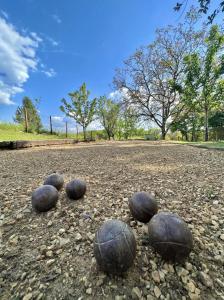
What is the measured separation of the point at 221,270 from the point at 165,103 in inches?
939

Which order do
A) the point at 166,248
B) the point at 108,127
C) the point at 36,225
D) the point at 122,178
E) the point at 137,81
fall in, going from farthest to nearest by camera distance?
the point at 108,127 → the point at 137,81 → the point at 122,178 → the point at 36,225 → the point at 166,248

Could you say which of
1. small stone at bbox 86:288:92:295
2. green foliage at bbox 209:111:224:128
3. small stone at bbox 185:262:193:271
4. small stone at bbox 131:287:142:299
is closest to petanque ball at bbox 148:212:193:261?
small stone at bbox 185:262:193:271

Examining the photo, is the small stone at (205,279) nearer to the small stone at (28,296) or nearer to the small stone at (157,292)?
the small stone at (157,292)

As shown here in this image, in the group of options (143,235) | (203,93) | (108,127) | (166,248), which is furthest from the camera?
(108,127)

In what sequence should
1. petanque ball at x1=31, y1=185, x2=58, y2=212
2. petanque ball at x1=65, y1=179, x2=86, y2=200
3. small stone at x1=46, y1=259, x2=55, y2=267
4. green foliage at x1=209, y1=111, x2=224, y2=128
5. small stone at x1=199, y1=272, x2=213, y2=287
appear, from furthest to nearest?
green foliage at x1=209, y1=111, x2=224, y2=128
petanque ball at x1=65, y1=179, x2=86, y2=200
petanque ball at x1=31, y1=185, x2=58, y2=212
small stone at x1=46, y1=259, x2=55, y2=267
small stone at x1=199, y1=272, x2=213, y2=287

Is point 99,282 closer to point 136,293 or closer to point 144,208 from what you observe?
point 136,293

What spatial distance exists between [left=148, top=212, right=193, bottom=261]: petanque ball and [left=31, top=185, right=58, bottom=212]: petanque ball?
1652 mm

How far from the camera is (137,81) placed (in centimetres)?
2342

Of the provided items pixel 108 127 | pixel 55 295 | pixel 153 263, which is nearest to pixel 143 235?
pixel 153 263

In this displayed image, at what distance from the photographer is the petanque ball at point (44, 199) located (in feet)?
8.78

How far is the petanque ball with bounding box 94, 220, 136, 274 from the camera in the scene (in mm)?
1566

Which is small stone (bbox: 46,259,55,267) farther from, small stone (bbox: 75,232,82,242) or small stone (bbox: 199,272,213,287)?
small stone (bbox: 199,272,213,287)

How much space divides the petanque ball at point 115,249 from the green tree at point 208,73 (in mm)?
19702

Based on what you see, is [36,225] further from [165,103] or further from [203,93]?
[165,103]
